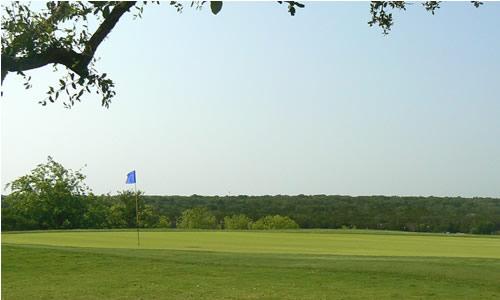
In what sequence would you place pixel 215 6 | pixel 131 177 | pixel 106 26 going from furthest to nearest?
pixel 131 177
pixel 106 26
pixel 215 6

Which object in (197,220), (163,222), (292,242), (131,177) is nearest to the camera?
(131,177)

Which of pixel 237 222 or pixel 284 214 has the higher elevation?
pixel 284 214

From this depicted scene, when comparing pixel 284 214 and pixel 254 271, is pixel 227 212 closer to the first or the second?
pixel 284 214

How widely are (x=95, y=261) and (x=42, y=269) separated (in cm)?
115

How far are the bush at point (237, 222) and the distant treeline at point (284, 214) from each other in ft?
0.21

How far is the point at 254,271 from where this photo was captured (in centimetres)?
1273

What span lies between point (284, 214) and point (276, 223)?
3850 mm

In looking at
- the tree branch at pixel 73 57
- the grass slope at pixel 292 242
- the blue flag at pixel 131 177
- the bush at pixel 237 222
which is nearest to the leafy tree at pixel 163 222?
the bush at pixel 237 222

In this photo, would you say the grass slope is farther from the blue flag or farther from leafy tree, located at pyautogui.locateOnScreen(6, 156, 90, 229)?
leafy tree, located at pyautogui.locateOnScreen(6, 156, 90, 229)

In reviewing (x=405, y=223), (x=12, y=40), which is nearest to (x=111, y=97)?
(x=12, y=40)

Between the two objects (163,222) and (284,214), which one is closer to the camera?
(284,214)

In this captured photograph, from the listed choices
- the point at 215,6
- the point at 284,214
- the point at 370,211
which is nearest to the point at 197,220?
the point at 284,214

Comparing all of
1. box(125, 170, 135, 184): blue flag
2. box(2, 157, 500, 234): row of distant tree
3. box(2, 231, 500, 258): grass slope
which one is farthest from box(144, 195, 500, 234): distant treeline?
box(125, 170, 135, 184): blue flag

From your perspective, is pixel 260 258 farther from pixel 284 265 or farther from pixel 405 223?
pixel 405 223
